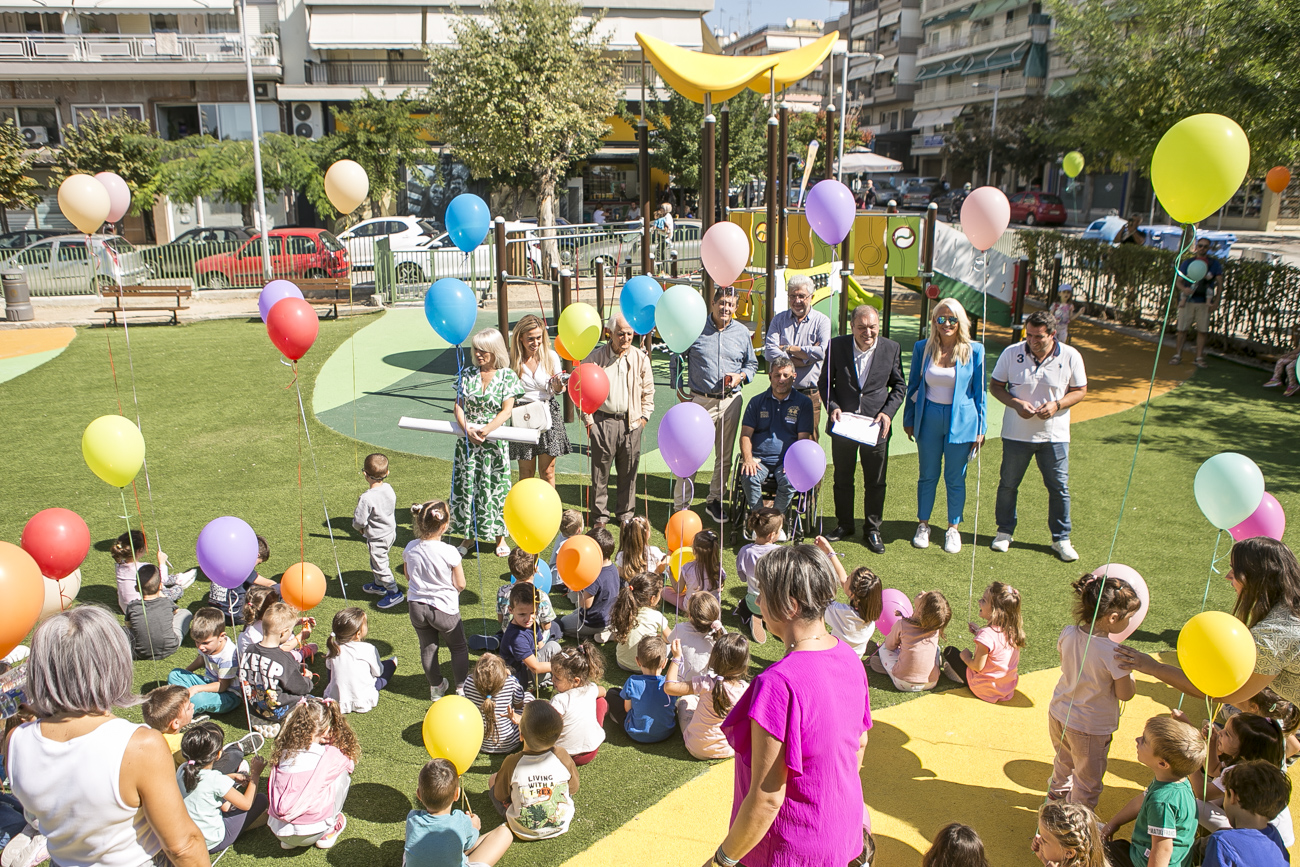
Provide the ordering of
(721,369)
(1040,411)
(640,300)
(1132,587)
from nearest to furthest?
1. (1132,587)
2. (1040,411)
3. (640,300)
4. (721,369)

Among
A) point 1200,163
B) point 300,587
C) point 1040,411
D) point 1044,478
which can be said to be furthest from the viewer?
point 1044,478

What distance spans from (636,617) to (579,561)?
0.55 metres

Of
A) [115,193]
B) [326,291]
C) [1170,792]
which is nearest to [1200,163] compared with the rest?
[1170,792]

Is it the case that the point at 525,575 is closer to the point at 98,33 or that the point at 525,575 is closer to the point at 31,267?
the point at 31,267

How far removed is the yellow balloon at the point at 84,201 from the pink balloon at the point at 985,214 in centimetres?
642

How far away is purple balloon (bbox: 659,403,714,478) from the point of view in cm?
564

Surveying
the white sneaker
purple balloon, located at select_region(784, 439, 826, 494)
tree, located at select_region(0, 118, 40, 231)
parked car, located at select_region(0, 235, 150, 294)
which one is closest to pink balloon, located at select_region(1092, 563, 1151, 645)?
purple balloon, located at select_region(784, 439, 826, 494)

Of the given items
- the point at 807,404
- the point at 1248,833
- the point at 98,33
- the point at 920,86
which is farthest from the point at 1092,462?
the point at 920,86

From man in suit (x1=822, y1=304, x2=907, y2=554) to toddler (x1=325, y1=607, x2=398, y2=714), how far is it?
3.85m

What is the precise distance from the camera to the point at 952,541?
282 inches

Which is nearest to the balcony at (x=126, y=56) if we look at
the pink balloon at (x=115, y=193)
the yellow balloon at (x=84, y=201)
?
the pink balloon at (x=115, y=193)

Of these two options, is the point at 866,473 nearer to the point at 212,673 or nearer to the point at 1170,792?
the point at 1170,792

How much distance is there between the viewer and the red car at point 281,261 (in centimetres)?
1953

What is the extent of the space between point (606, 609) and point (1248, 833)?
3.56 meters
